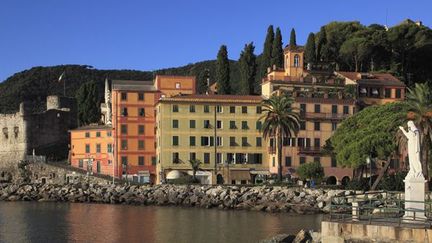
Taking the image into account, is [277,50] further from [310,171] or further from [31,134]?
[31,134]

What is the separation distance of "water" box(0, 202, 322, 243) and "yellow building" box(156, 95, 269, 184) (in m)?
16.7

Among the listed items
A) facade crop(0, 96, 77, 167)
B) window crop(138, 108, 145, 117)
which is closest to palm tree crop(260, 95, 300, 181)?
window crop(138, 108, 145, 117)

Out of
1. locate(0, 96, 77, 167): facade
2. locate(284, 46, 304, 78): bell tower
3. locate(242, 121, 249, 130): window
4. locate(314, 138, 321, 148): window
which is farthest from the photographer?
locate(0, 96, 77, 167): facade

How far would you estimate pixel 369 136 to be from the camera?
2474 inches

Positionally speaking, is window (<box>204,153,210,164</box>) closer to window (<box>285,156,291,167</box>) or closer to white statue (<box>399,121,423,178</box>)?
window (<box>285,156,291,167</box>)

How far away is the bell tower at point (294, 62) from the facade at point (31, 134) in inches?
1614

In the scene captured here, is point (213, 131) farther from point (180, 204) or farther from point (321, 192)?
point (321, 192)

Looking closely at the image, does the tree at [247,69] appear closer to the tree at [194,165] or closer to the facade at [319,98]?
the facade at [319,98]

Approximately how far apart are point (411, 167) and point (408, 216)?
2.06 m

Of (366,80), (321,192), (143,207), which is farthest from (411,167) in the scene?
(366,80)

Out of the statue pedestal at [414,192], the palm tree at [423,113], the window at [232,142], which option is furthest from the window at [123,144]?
the statue pedestal at [414,192]

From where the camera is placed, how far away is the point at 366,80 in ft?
274

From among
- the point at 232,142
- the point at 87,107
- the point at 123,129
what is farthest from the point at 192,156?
the point at 87,107

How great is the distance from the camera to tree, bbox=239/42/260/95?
91.4 m
